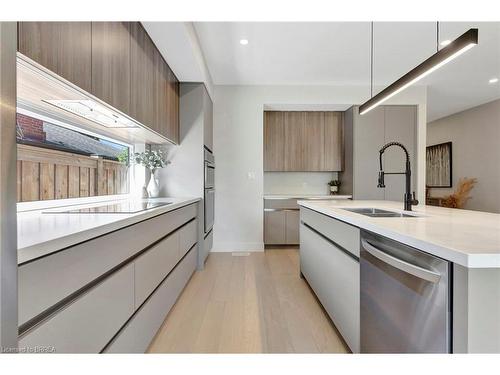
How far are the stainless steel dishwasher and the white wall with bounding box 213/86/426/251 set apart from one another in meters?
2.99

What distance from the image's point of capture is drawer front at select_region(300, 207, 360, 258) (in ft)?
4.82

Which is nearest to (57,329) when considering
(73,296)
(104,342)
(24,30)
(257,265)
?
(73,296)

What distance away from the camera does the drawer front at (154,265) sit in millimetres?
1481

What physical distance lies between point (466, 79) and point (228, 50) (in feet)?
12.0

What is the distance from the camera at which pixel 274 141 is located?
15.3 feet

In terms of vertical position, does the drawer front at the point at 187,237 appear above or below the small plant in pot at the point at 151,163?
below

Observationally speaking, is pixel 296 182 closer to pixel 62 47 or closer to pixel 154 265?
pixel 154 265

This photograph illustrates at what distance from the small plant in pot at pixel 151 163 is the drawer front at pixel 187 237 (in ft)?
1.94

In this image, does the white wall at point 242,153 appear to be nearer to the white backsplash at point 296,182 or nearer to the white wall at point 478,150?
the white backsplash at point 296,182

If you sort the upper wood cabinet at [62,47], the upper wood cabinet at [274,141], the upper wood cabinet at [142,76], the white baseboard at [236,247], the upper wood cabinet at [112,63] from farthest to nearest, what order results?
1. the upper wood cabinet at [274,141]
2. the white baseboard at [236,247]
3. the upper wood cabinet at [142,76]
4. the upper wood cabinet at [112,63]
5. the upper wood cabinet at [62,47]

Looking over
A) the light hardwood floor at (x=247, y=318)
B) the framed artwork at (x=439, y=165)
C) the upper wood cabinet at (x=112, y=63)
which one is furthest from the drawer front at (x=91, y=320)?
the framed artwork at (x=439, y=165)

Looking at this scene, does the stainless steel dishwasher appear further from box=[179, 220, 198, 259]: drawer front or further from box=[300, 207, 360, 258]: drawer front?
box=[179, 220, 198, 259]: drawer front

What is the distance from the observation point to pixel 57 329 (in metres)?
0.83

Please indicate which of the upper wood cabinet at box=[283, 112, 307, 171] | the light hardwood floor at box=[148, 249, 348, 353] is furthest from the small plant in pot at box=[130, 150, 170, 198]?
the upper wood cabinet at box=[283, 112, 307, 171]
